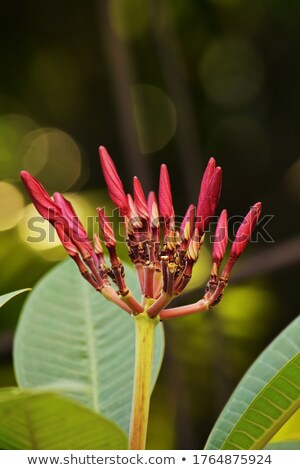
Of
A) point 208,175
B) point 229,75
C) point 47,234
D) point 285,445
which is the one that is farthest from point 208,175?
point 229,75

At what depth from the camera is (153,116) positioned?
1.91 metres

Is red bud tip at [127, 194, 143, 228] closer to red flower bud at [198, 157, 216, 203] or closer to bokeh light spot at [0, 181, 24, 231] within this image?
red flower bud at [198, 157, 216, 203]

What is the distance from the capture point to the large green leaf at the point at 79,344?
0.52 meters

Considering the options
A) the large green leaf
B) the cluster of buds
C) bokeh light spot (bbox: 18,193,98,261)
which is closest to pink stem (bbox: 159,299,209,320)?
the cluster of buds

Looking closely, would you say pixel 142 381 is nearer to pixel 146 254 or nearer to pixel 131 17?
pixel 146 254

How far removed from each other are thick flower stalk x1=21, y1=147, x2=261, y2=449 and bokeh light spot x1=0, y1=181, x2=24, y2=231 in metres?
1.15

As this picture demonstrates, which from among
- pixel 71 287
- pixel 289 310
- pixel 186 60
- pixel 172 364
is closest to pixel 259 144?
pixel 186 60

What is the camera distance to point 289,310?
172 centimetres

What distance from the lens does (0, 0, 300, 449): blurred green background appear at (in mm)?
1650

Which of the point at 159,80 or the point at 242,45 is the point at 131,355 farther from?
the point at 242,45

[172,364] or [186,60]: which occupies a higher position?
[186,60]

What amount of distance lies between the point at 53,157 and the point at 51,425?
5.02 feet

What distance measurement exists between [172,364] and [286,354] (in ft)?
2.61

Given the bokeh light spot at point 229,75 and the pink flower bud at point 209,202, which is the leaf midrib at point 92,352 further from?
the bokeh light spot at point 229,75
